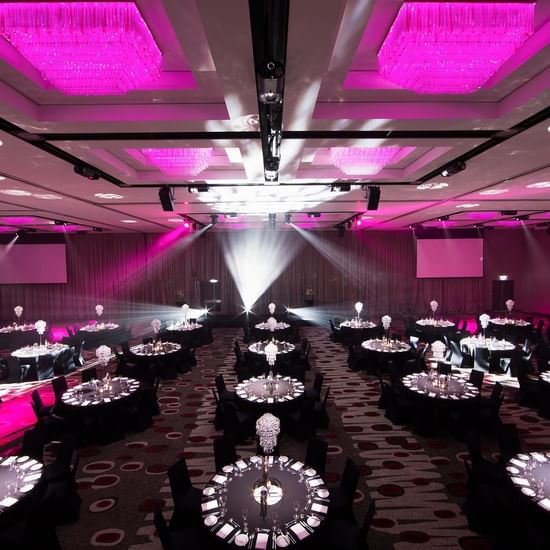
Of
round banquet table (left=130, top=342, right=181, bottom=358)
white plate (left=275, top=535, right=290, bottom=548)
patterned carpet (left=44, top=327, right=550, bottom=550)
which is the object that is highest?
round banquet table (left=130, top=342, right=181, bottom=358)

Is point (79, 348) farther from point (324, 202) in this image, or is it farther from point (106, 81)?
point (106, 81)

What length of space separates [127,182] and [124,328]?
7601 millimetres

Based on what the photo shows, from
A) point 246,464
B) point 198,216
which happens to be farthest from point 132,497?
point 198,216

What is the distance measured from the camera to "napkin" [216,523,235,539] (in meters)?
2.92

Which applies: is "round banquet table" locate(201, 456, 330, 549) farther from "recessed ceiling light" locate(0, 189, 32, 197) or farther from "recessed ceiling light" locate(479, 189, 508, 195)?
"recessed ceiling light" locate(479, 189, 508, 195)

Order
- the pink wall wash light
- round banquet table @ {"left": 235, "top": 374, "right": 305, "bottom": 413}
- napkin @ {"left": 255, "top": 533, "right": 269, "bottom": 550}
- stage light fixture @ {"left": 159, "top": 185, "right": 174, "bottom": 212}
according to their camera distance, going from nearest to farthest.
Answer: the pink wall wash light, napkin @ {"left": 255, "top": 533, "right": 269, "bottom": 550}, round banquet table @ {"left": 235, "top": 374, "right": 305, "bottom": 413}, stage light fixture @ {"left": 159, "top": 185, "right": 174, "bottom": 212}

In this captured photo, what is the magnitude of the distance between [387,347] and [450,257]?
9.96 m

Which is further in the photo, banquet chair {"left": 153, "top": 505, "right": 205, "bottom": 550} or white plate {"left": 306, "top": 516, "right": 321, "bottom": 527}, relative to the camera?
banquet chair {"left": 153, "top": 505, "right": 205, "bottom": 550}

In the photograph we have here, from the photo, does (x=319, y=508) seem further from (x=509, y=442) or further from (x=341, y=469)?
(x=509, y=442)

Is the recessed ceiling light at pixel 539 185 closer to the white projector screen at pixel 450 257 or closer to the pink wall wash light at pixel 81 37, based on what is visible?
the pink wall wash light at pixel 81 37

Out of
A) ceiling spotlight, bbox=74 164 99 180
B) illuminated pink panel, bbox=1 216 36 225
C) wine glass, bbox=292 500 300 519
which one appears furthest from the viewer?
illuminated pink panel, bbox=1 216 36 225

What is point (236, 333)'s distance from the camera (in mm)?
14242

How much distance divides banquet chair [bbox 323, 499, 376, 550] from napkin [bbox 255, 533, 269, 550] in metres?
0.68

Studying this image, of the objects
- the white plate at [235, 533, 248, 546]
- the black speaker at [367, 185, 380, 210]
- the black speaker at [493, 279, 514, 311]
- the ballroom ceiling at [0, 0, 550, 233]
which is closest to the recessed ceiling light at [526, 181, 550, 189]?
the ballroom ceiling at [0, 0, 550, 233]
